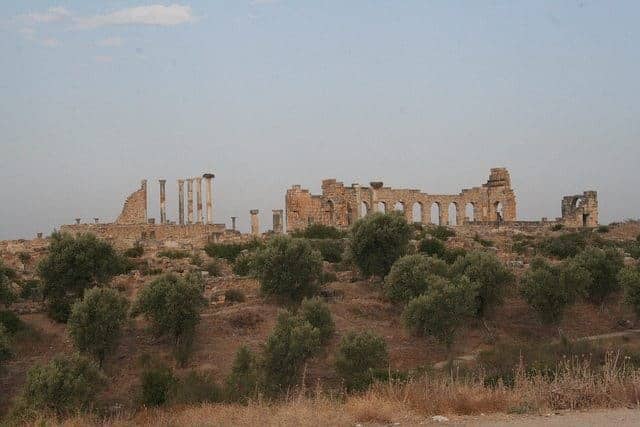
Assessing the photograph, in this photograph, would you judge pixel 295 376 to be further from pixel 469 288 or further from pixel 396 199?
pixel 396 199

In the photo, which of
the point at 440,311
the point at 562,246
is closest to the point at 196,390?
the point at 440,311

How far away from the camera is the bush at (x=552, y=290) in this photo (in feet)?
89.6

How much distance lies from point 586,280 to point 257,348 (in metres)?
13.0

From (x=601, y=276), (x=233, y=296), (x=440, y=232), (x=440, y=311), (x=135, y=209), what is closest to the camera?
(x=440, y=311)

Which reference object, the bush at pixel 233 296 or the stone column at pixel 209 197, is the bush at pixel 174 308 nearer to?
the bush at pixel 233 296

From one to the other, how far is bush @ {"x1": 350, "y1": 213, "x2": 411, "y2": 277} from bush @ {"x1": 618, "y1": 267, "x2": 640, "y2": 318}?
28.8 ft

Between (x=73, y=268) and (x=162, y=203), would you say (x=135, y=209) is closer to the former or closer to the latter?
(x=162, y=203)

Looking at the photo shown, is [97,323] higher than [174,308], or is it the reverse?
[174,308]

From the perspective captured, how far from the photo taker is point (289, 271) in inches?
1112

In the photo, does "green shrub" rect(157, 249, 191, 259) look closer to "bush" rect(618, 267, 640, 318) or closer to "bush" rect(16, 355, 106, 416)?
"bush" rect(16, 355, 106, 416)

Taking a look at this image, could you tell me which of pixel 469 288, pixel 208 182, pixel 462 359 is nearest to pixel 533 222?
pixel 208 182

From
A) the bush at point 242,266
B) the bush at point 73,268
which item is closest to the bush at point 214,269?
the bush at point 242,266

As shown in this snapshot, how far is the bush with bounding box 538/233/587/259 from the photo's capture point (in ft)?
128

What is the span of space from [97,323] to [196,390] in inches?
231
